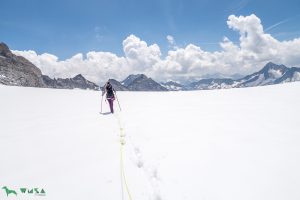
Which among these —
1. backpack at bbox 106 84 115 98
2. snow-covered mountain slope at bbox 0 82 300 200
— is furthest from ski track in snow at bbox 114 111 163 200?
backpack at bbox 106 84 115 98

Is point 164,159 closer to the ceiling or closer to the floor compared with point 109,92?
closer to the floor

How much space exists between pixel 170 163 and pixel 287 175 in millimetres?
3569

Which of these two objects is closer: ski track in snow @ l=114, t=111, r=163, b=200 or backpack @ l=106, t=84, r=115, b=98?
ski track in snow @ l=114, t=111, r=163, b=200

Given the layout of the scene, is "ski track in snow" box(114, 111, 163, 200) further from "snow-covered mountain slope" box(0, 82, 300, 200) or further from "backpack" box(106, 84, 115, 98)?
"backpack" box(106, 84, 115, 98)

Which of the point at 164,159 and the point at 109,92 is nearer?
the point at 164,159

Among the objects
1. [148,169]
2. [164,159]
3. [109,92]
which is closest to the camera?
[148,169]

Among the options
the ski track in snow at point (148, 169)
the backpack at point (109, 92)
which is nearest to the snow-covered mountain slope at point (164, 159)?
the ski track in snow at point (148, 169)

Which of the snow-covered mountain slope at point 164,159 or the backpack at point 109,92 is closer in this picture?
the snow-covered mountain slope at point 164,159

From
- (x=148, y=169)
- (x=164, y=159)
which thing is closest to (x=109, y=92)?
(x=164, y=159)

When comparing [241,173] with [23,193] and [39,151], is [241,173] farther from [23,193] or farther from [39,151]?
[39,151]

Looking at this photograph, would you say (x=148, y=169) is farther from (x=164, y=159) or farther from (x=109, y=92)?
(x=109, y=92)

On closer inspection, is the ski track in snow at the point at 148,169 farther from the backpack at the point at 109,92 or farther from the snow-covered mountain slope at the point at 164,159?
the backpack at the point at 109,92

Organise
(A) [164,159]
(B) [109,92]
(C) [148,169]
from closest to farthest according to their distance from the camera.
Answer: (C) [148,169] < (A) [164,159] < (B) [109,92]

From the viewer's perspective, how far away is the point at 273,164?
7.84 m
